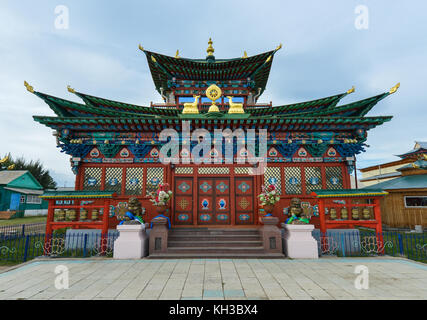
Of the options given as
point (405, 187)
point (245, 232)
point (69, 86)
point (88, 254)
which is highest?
point (69, 86)

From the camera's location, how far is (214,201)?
11.2 meters

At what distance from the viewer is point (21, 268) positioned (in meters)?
7.22

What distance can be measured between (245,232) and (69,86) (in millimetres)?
13622

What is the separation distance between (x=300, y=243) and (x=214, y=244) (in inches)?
147

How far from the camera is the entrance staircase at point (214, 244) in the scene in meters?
8.47

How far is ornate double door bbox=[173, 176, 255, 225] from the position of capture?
1107cm

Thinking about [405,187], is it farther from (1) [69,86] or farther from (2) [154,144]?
(1) [69,86]

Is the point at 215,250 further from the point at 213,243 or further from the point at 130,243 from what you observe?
the point at 130,243

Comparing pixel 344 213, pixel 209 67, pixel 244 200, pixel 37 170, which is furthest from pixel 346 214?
pixel 37 170

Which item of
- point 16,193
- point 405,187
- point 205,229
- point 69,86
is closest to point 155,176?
point 205,229

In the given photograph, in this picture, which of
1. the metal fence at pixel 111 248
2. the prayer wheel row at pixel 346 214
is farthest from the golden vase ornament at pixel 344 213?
the metal fence at pixel 111 248

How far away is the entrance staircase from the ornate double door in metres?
0.84

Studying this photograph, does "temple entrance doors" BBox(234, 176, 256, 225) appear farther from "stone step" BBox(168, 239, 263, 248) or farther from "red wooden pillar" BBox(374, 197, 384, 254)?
"red wooden pillar" BBox(374, 197, 384, 254)
